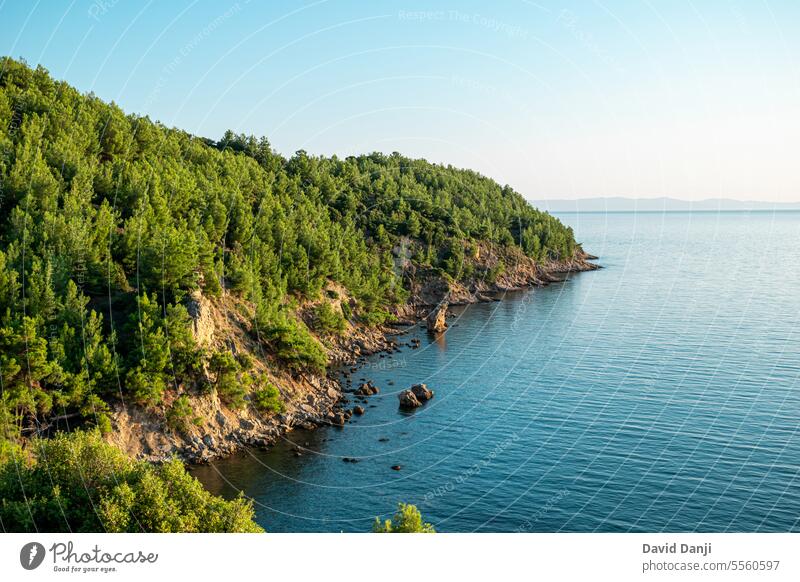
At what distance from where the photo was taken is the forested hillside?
221 ft

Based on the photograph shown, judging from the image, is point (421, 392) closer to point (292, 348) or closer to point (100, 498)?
point (292, 348)

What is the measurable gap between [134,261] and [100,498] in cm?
4501

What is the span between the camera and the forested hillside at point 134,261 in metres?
67.4

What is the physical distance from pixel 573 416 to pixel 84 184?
73026mm

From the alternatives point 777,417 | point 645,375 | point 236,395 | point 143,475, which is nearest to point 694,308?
point 645,375

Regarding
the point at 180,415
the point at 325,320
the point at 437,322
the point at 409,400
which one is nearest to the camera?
the point at 180,415

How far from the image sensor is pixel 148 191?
93438 mm

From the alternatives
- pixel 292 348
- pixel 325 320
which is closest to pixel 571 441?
pixel 292 348

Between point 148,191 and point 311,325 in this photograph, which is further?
point 311,325

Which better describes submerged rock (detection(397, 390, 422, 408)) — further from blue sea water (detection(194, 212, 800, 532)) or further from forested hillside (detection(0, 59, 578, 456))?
forested hillside (detection(0, 59, 578, 456))

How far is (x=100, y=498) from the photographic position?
42875 mm

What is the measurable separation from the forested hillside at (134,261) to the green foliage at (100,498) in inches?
488

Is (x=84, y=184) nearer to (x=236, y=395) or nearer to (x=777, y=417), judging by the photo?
(x=236, y=395)

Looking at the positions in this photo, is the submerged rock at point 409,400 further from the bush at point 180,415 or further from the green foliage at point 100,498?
the green foliage at point 100,498
